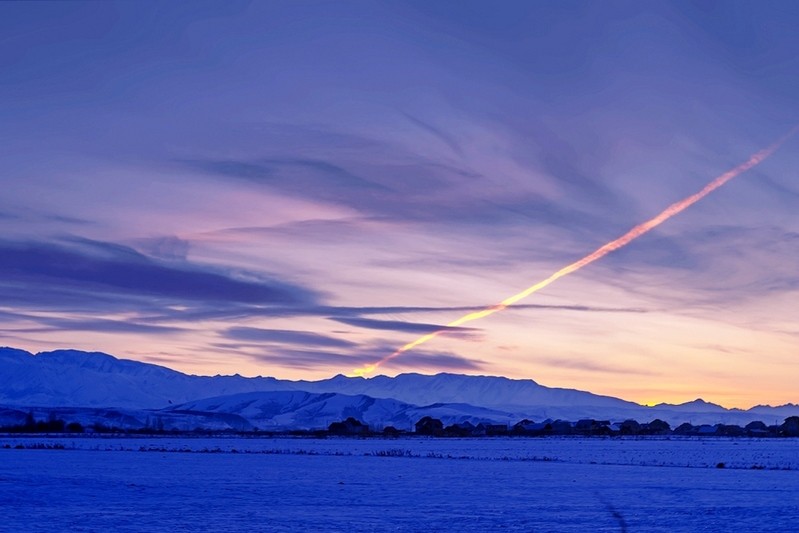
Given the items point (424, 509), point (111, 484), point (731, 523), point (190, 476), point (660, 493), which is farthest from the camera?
point (190, 476)

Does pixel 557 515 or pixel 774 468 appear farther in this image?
pixel 774 468

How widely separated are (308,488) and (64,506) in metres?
12.9

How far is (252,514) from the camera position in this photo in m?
33.7

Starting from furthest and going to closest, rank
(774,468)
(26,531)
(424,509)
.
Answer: (774,468), (424,509), (26,531)

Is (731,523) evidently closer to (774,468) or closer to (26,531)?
(26,531)

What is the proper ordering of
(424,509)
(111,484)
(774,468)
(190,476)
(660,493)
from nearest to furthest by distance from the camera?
(424,509)
(660,493)
(111,484)
(190,476)
(774,468)

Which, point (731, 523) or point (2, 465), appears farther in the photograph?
point (2, 465)

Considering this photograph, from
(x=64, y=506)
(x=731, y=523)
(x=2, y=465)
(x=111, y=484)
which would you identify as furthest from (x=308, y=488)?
(x=2, y=465)

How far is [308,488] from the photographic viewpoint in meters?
45.8

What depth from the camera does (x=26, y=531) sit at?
1126 inches

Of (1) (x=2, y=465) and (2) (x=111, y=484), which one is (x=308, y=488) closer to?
(2) (x=111, y=484)

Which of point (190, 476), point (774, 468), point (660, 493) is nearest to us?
point (660, 493)

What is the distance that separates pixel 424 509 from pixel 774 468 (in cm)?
4570

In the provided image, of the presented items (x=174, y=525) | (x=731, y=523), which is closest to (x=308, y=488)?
(x=174, y=525)
